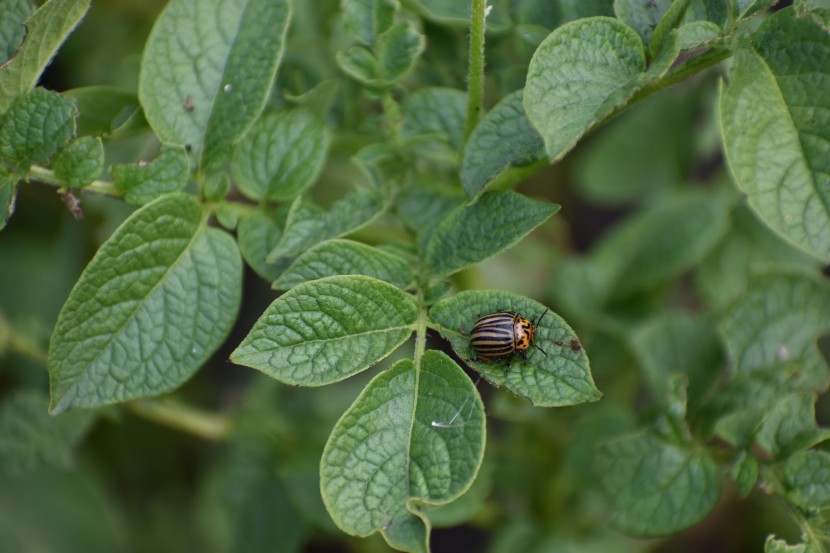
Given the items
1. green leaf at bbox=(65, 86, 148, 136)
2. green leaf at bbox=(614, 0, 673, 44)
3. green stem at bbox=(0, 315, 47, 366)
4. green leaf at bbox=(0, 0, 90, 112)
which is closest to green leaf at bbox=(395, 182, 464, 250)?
green leaf at bbox=(614, 0, 673, 44)

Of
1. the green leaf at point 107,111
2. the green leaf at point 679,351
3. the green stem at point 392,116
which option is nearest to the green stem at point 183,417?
the green leaf at point 107,111

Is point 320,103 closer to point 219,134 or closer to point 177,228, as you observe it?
point 219,134

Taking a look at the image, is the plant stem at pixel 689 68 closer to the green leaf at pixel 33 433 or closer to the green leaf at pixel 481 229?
the green leaf at pixel 481 229

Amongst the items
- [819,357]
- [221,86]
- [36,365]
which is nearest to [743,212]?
[819,357]

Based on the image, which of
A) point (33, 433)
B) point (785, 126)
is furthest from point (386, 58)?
point (33, 433)

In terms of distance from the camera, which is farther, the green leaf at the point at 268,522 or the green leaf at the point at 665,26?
the green leaf at the point at 268,522

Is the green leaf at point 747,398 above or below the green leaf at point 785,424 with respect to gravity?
below

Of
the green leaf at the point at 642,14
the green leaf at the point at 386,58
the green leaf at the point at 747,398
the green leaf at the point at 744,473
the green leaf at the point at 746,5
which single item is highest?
the green leaf at the point at 746,5
